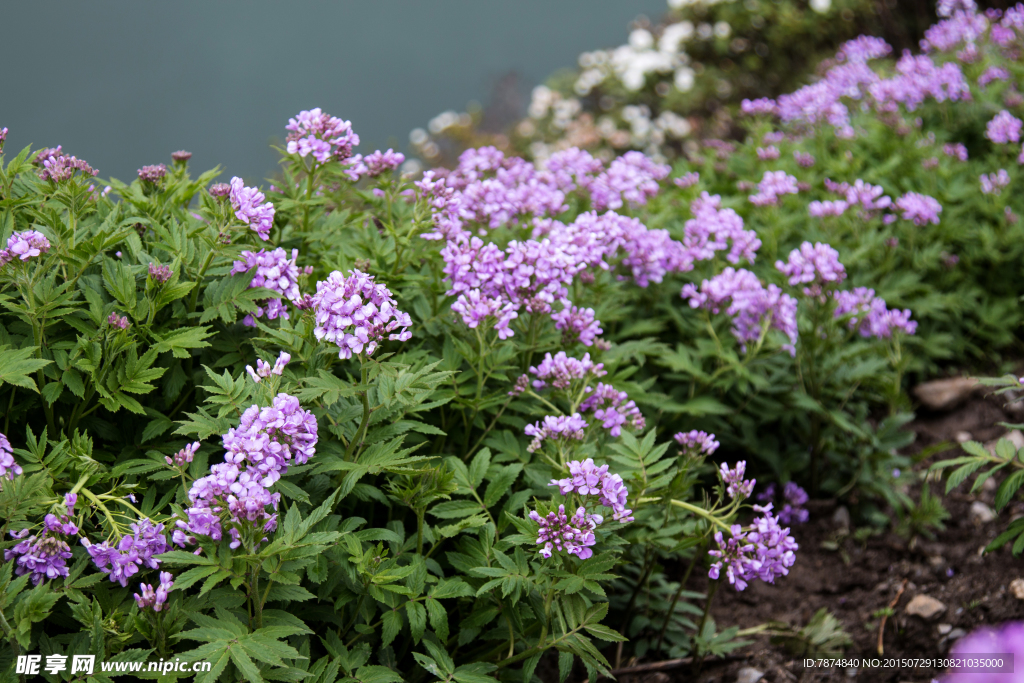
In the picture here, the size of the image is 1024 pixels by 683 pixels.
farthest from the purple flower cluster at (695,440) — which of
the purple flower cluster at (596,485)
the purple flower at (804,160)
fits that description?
the purple flower at (804,160)

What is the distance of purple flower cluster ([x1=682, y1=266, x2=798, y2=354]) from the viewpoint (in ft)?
11.9

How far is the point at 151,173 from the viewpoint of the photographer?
3221mm

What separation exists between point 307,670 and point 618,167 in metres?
2.99

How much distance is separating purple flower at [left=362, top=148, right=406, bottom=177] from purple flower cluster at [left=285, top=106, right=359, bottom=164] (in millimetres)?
136

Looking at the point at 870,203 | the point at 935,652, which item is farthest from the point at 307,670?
the point at 870,203

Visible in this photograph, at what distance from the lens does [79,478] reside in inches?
92.9

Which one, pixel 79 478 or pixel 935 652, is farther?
pixel 935 652

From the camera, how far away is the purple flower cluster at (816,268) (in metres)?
3.65

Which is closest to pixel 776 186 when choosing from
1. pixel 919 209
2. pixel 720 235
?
pixel 919 209

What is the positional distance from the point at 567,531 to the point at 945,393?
3.55 metres

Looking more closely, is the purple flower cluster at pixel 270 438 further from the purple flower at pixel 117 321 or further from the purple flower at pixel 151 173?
the purple flower at pixel 151 173

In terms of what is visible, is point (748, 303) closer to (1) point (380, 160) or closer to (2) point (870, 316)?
(2) point (870, 316)

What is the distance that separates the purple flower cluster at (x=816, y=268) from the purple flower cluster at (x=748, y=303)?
0.43 feet

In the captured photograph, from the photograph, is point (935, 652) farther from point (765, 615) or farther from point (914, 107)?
point (914, 107)
